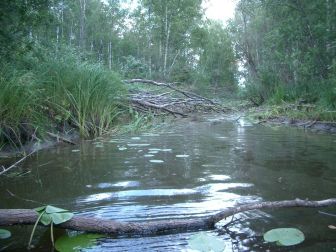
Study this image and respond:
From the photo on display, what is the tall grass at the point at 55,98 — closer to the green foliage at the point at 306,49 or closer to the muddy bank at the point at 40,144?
the muddy bank at the point at 40,144

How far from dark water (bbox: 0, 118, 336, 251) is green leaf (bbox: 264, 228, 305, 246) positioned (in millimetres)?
57

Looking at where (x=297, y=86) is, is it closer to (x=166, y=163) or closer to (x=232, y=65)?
(x=166, y=163)

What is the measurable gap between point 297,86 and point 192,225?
470 inches

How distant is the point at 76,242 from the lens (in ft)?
6.81

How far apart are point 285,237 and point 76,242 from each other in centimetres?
115

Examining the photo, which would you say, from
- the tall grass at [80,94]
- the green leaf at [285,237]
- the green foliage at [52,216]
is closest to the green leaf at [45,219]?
the green foliage at [52,216]

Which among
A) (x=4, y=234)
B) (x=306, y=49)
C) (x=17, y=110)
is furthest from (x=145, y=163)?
(x=306, y=49)

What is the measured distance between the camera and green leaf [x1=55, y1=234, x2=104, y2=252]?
202 cm

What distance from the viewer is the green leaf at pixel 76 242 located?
2.02 metres

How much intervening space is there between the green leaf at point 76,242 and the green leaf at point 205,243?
0.55m

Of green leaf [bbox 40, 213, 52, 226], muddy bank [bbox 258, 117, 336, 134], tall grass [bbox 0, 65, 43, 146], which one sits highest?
tall grass [bbox 0, 65, 43, 146]

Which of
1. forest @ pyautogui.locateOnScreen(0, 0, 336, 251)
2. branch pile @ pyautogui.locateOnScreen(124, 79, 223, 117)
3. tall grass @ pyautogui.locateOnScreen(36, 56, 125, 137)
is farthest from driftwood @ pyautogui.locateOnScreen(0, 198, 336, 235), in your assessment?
branch pile @ pyautogui.locateOnScreen(124, 79, 223, 117)

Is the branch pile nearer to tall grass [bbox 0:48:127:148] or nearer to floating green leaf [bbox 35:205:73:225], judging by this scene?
tall grass [bbox 0:48:127:148]

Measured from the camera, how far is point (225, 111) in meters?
14.0
